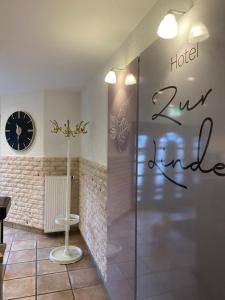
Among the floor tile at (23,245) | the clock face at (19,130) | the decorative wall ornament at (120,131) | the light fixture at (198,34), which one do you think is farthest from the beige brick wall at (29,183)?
the light fixture at (198,34)

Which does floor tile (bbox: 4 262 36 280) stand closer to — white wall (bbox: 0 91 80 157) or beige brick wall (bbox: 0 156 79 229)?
beige brick wall (bbox: 0 156 79 229)

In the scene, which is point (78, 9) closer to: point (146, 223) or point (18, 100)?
point (146, 223)

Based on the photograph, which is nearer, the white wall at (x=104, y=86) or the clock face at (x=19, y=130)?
the white wall at (x=104, y=86)

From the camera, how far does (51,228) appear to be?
4.14 meters

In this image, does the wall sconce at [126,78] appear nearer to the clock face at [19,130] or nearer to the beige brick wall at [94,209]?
the beige brick wall at [94,209]

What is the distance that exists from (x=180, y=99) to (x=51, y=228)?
3.59 metres

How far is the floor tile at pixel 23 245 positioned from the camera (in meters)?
3.66

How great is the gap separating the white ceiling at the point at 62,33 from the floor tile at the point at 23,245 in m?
2.51

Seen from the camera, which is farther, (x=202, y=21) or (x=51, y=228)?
(x=51, y=228)

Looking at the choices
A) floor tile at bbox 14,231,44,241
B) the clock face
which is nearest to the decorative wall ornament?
the clock face

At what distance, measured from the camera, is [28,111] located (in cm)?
433

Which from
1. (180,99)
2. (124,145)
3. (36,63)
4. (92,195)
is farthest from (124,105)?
(92,195)

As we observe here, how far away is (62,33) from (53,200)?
9.39ft

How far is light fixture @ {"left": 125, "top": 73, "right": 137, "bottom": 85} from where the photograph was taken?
180 cm
